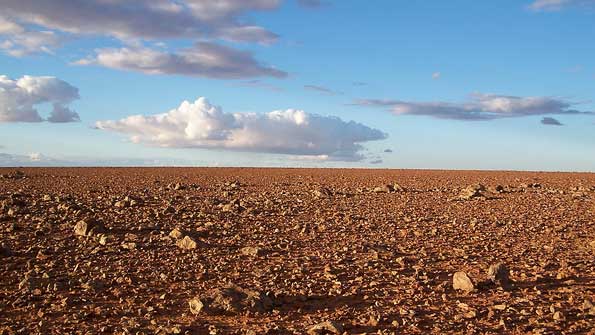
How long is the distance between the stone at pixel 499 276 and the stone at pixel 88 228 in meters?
7.49

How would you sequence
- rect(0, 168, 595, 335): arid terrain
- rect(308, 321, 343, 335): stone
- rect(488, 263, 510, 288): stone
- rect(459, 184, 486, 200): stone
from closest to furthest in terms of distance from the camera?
rect(308, 321, 343, 335): stone
rect(0, 168, 595, 335): arid terrain
rect(488, 263, 510, 288): stone
rect(459, 184, 486, 200): stone

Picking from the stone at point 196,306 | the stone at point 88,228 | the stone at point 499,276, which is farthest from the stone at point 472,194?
the stone at point 196,306

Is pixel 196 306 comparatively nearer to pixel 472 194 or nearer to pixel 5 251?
pixel 5 251

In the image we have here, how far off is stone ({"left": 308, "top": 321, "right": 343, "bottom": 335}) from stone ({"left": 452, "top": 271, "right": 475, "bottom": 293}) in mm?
2464

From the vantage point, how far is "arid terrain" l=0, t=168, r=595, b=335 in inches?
250

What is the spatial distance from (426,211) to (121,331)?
11287 millimetres

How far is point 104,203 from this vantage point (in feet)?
53.2

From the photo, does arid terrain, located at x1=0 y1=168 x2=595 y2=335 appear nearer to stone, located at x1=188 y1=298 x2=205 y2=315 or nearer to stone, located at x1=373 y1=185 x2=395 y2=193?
stone, located at x1=188 y1=298 x2=205 y2=315

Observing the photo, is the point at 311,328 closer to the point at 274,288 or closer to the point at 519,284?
the point at 274,288

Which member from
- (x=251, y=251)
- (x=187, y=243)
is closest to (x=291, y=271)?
(x=251, y=251)

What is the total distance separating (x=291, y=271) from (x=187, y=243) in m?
2.48

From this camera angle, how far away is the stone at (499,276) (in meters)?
7.87

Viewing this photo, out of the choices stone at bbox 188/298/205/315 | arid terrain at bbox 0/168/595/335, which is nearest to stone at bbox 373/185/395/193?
arid terrain at bbox 0/168/595/335

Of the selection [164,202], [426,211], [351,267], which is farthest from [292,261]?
[164,202]
